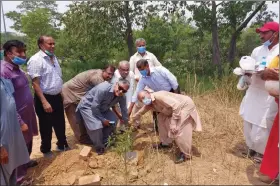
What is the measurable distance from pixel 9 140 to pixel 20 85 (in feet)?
2.20

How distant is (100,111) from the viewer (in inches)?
153

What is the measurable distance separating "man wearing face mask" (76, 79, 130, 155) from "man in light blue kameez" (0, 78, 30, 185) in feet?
3.46

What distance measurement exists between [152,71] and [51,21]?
16.5m

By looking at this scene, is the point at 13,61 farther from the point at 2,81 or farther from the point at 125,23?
the point at 125,23

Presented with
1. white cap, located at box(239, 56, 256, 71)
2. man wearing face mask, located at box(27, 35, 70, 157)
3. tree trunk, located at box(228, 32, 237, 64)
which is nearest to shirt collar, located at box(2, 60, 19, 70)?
man wearing face mask, located at box(27, 35, 70, 157)

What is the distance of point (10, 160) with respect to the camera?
2.71 m

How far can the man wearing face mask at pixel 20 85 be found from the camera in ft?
9.59

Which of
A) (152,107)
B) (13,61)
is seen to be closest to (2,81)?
(13,61)

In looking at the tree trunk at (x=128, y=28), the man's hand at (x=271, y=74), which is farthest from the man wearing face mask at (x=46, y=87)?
the tree trunk at (x=128, y=28)

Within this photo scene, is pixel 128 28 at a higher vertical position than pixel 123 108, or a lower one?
higher

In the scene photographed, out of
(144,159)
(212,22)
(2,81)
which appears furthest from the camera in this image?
(212,22)

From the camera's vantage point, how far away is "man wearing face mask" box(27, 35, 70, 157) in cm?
335

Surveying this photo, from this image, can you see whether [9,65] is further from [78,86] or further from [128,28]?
[128,28]

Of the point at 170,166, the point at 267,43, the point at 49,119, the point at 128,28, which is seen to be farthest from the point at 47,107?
the point at 128,28
